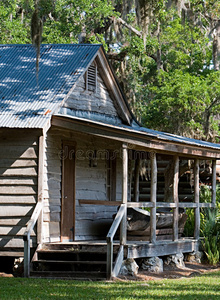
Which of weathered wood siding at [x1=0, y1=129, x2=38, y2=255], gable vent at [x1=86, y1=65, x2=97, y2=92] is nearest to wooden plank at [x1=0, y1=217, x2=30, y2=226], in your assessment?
weathered wood siding at [x1=0, y1=129, x2=38, y2=255]

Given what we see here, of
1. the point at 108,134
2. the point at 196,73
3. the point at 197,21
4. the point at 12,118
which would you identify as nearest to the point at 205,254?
the point at 108,134

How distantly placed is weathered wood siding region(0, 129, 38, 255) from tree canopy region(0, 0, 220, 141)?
8933 millimetres

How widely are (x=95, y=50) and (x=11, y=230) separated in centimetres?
547

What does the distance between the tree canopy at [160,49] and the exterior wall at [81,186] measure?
21.8 feet

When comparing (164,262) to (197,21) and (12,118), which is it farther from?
(197,21)

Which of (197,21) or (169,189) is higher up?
(197,21)

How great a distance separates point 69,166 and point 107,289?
15.0ft

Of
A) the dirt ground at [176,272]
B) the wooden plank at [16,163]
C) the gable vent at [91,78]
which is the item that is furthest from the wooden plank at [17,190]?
the gable vent at [91,78]

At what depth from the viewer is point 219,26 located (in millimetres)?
23906

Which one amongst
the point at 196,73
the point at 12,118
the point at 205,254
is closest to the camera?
the point at 12,118

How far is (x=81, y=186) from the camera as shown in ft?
47.7

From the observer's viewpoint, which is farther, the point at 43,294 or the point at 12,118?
the point at 12,118

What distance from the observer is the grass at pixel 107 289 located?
9352 millimetres

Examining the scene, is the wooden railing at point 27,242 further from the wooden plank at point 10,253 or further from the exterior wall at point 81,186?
the exterior wall at point 81,186
